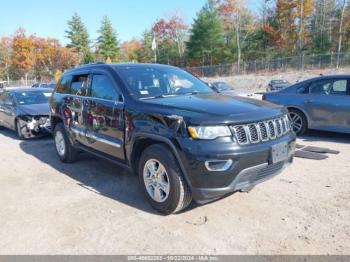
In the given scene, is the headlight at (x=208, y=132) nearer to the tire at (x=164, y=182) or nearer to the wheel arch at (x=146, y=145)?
the wheel arch at (x=146, y=145)

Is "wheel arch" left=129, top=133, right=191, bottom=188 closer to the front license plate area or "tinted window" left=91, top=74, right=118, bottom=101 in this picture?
"tinted window" left=91, top=74, right=118, bottom=101

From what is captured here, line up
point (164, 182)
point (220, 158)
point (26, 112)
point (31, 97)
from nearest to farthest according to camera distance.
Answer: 1. point (220, 158)
2. point (164, 182)
3. point (26, 112)
4. point (31, 97)

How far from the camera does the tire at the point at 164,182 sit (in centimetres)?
356

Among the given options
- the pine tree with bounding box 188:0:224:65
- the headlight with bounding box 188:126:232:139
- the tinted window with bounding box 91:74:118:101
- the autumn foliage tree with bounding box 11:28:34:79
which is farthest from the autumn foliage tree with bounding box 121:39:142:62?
the headlight with bounding box 188:126:232:139

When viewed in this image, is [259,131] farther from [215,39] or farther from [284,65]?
[215,39]

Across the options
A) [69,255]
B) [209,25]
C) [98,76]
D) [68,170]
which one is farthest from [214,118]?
[209,25]

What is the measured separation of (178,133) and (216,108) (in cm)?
55

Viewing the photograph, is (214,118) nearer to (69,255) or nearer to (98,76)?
(69,255)

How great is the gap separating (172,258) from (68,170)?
138 inches

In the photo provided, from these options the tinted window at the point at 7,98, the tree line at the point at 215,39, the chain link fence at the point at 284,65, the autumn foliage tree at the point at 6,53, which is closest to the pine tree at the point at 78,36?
the tree line at the point at 215,39

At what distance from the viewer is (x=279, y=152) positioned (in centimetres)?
368

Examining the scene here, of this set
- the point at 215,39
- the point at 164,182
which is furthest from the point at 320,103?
the point at 215,39

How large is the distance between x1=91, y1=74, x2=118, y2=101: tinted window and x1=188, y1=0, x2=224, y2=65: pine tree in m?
46.0

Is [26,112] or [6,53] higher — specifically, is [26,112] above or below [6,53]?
below
